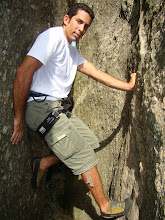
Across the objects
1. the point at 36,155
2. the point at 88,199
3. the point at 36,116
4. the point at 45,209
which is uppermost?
the point at 36,116

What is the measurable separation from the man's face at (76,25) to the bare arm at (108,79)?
42 centimetres

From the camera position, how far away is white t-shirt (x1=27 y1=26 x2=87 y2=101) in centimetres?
175

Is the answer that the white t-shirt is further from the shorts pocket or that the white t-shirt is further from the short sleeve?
the shorts pocket

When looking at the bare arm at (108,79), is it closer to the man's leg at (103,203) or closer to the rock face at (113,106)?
the rock face at (113,106)

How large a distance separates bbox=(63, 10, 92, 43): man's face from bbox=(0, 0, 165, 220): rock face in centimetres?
48

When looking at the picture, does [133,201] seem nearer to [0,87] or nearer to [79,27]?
[0,87]

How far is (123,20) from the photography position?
2.43 meters

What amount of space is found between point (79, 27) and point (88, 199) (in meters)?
2.32

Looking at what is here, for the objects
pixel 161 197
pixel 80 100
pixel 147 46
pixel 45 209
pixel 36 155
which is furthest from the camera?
pixel 45 209

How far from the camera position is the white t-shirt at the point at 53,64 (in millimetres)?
1749

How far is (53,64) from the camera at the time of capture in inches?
78.7

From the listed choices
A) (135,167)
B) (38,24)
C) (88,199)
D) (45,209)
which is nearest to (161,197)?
(135,167)

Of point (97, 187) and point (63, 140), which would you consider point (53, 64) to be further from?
point (97, 187)

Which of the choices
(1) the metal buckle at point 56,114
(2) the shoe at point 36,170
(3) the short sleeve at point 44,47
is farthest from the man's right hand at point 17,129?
(3) the short sleeve at point 44,47
